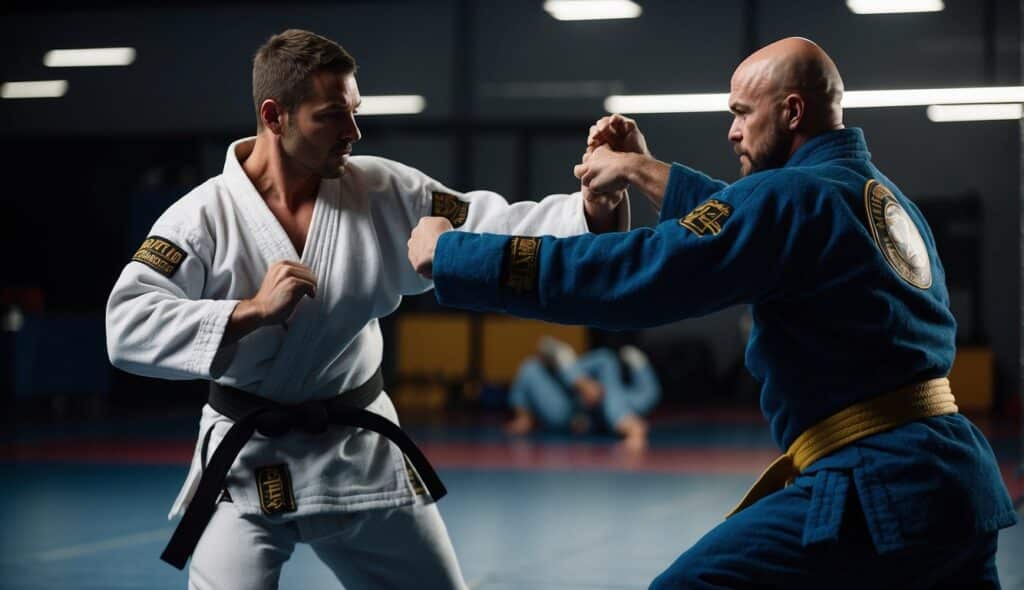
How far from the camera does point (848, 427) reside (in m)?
1.87

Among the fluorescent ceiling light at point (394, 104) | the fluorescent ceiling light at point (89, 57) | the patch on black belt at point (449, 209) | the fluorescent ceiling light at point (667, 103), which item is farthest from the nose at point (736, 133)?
the fluorescent ceiling light at point (89, 57)

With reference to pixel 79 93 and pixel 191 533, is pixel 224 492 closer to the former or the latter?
pixel 191 533

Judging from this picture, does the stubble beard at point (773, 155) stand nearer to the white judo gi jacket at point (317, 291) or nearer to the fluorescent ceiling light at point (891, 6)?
the white judo gi jacket at point (317, 291)

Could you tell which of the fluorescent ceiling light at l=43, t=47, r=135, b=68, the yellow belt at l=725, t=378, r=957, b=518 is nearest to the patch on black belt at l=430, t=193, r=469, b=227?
the yellow belt at l=725, t=378, r=957, b=518

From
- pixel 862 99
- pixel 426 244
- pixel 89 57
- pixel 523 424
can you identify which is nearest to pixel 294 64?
pixel 426 244

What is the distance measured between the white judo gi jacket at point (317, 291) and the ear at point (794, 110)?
1.83ft

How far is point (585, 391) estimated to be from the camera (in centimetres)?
1015

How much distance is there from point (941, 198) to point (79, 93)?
413 inches

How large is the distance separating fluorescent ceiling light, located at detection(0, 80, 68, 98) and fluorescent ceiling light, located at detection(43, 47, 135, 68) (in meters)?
0.26

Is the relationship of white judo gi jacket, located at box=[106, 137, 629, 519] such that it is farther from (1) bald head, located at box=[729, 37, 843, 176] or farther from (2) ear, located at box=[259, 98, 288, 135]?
(1) bald head, located at box=[729, 37, 843, 176]

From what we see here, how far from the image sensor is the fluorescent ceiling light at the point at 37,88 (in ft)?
49.9

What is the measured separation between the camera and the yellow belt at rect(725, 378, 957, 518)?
1.87 metres

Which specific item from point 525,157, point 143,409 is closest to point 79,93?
point 143,409

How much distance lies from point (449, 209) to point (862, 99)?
11.7 metres
